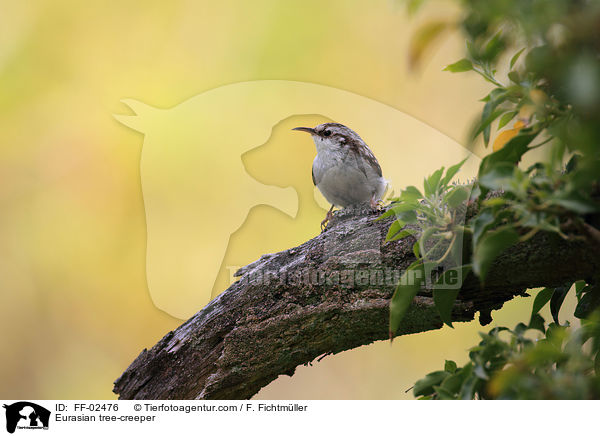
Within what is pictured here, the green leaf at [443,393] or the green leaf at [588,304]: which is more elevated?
the green leaf at [588,304]

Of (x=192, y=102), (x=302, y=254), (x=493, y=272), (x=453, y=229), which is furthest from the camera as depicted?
(x=192, y=102)

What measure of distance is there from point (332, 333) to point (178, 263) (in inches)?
66.9

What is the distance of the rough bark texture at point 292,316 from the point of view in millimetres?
1659

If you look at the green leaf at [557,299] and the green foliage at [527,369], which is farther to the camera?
the green leaf at [557,299]

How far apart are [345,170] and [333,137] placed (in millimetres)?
239

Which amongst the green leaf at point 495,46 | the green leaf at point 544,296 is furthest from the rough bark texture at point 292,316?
the green leaf at point 495,46

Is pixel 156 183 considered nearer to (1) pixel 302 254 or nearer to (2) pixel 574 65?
(1) pixel 302 254

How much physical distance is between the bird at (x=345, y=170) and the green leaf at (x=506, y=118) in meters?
1.15

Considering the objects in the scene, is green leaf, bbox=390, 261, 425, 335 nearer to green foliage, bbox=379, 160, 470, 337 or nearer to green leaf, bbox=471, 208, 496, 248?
green foliage, bbox=379, 160, 470, 337

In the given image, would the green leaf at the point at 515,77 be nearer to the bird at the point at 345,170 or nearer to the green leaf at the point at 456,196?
the green leaf at the point at 456,196

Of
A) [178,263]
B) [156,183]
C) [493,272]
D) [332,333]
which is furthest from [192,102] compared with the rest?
[493,272]

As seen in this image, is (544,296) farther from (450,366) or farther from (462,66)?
(462,66)

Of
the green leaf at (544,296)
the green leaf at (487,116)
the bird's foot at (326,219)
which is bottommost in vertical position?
the green leaf at (544,296)

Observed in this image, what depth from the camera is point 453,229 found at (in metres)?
1.29
